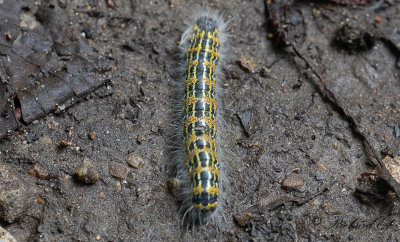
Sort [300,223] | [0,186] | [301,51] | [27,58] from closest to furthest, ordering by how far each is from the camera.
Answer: [0,186]
[300,223]
[27,58]
[301,51]

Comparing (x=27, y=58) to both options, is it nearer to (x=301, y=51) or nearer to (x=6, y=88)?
(x=6, y=88)

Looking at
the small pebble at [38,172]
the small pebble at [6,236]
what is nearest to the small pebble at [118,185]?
the small pebble at [38,172]

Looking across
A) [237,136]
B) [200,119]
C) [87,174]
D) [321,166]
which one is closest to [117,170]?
[87,174]

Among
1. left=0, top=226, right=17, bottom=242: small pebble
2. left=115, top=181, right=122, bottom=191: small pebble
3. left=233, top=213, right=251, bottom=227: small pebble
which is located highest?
left=115, top=181, right=122, bottom=191: small pebble

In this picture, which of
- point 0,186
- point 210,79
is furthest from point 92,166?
point 210,79

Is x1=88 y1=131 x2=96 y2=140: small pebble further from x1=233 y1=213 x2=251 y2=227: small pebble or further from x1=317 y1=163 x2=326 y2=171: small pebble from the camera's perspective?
x1=317 y1=163 x2=326 y2=171: small pebble

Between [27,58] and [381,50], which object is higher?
[381,50]

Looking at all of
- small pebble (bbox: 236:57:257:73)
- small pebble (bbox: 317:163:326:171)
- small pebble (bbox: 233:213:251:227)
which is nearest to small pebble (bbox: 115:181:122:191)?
small pebble (bbox: 233:213:251:227)
